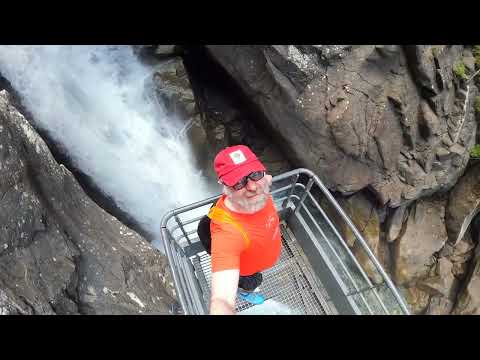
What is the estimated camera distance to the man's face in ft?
9.12

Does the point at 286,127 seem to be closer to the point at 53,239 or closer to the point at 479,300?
the point at 53,239

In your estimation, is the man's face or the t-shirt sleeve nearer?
the t-shirt sleeve

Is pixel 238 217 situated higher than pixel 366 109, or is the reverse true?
→ pixel 238 217

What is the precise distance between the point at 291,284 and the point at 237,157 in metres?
2.28

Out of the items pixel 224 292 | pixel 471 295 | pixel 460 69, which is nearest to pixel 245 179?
pixel 224 292

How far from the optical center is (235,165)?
2.79 meters

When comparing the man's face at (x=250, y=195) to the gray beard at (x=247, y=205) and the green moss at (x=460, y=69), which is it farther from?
the green moss at (x=460, y=69)

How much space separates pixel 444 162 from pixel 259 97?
14.5ft

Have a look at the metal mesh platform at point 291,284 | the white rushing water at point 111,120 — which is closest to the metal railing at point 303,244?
the metal mesh platform at point 291,284

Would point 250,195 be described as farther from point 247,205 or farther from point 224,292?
point 224,292

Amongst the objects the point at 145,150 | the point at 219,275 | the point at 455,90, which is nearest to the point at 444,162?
the point at 455,90

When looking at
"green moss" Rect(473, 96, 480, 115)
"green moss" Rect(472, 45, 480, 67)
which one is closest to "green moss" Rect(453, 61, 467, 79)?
"green moss" Rect(472, 45, 480, 67)

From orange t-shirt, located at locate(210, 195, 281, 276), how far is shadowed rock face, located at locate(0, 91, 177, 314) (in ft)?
6.23

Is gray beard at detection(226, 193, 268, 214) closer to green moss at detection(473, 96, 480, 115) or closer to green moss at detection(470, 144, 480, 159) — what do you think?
green moss at detection(473, 96, 480, 115)
